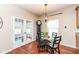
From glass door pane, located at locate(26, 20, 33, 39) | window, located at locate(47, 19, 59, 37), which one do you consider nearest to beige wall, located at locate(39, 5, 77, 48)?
window, located at locate(47, 19, 59, 37)

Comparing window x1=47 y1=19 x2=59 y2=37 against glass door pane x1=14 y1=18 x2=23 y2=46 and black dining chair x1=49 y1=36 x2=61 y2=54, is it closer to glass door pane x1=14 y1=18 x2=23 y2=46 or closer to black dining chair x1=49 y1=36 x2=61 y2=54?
black dining chair x1=49 y1=36 x2=61 y2=54

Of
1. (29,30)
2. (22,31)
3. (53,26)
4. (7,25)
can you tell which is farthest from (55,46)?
(7,25)

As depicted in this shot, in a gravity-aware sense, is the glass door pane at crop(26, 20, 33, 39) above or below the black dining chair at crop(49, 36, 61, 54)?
above

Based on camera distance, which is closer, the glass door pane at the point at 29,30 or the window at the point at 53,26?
the window at the point at 53,26

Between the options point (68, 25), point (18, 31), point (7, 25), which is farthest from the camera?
point (7, 25)

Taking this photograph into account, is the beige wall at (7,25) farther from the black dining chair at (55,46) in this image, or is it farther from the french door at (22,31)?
the black dining chair at (55,46)

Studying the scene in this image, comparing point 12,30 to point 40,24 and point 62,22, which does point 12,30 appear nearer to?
point 40,24

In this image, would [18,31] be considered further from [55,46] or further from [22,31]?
[55,46]

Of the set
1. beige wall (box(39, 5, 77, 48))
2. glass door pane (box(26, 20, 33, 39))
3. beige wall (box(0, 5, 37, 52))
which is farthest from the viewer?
glass door pane (box(26, 20, 33, 39))

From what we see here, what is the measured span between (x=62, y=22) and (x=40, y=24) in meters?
0.52

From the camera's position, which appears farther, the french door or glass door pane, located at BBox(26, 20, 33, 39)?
glass door pane, located at BBox(26, 20, 33, 39)

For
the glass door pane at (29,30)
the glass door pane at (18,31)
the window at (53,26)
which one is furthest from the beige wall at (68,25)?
the glass door pane at (18,31)

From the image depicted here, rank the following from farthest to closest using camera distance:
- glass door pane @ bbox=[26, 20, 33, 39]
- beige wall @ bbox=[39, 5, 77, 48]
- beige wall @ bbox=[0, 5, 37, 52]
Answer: glass door pane @ bbox=[26, 20, 33, 39] → beige wall @ bbox=[0, 5, 37, 52] → beige wall @ bbox=[39, 5, 77, 48]
